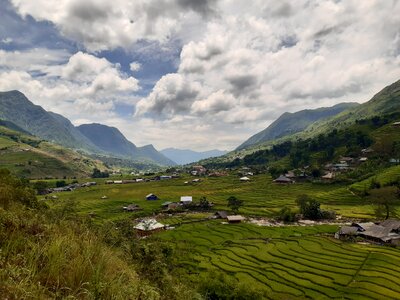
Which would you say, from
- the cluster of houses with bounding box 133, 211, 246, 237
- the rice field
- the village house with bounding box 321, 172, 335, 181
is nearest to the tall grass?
the cluster of houses with bounding box 133, 211, 246, 237

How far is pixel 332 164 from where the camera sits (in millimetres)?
195625

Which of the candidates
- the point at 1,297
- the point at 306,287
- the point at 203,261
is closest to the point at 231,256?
the point at 203,261

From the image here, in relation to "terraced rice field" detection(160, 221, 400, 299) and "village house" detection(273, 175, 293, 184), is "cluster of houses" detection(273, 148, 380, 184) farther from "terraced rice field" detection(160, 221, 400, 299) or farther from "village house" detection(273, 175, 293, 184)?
"terraced rice field" detection(160, 221, 400, 299)

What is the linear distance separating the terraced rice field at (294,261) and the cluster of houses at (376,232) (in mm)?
4469

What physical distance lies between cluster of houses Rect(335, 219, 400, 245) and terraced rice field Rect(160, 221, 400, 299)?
4469 millimetres

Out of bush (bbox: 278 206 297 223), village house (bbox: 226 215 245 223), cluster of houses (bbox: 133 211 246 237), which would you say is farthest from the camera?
village house (bbox: 226 215 245 223)

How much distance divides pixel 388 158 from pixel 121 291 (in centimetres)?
19726

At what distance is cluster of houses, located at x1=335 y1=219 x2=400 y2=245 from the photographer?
247 feet

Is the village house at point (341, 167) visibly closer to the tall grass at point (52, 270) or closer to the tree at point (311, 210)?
the tree at point (311, 210)

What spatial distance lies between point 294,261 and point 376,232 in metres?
29.1

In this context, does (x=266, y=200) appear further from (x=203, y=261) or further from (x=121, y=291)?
(x=121, y=291)

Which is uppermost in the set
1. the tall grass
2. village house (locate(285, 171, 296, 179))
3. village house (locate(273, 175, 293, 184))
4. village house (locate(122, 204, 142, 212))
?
the tall grass

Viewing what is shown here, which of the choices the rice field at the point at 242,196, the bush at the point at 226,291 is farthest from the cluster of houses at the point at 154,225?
the bush at the point at 226,291

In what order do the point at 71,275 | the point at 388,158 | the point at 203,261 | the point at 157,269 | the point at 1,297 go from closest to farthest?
the point at 1,297 < the point at 71,275 < the point at 157,269 < the point at 203,261 < the point at 388,158
